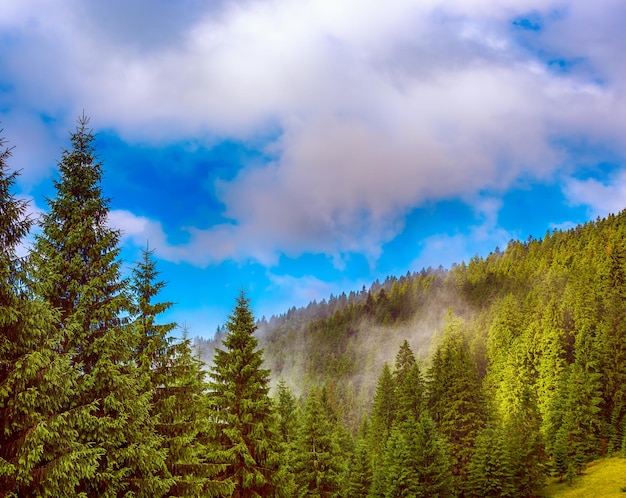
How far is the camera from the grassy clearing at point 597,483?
45406mm

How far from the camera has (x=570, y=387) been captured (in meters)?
63.1

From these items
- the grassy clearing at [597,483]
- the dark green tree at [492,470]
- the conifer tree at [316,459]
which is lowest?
the grassy clearing at [597,483]

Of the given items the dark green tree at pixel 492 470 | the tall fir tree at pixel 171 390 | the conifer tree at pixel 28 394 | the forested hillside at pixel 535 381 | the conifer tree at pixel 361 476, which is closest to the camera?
the conifer tree at pixel 28 394

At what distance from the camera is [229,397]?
2575 cm

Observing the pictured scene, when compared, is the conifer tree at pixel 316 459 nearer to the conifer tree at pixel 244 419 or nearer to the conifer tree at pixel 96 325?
the conifer tree at pixel 244 419

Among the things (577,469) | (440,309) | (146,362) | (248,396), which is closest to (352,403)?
(440,309)

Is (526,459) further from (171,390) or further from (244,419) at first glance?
(171,390)

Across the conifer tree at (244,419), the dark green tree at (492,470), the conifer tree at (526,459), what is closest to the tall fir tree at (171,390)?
the conifer tree at (244,419)

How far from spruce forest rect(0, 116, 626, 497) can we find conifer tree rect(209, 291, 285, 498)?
0.28 ft

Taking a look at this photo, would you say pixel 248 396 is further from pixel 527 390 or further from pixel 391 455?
pixel 527 390

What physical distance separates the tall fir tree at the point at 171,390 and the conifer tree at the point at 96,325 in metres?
1.80

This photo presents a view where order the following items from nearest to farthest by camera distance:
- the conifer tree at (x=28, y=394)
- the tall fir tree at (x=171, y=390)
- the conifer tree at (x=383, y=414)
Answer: the conifer tree at (x=28, y=394) < the tall fir tree at (x=171, y=390) < the conifer tree at (x=383, y=414)

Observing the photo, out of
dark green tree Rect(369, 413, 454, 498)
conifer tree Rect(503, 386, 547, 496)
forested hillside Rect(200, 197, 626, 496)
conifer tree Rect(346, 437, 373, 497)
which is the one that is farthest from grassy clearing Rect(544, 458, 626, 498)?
conifer tree Rect(346, 437, 373, 497)

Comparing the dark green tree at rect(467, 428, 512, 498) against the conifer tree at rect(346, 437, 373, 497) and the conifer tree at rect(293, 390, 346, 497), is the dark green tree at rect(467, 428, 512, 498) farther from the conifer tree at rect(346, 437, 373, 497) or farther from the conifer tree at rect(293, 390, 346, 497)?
the conifer tree at rect(293, 390, 346, 497)
